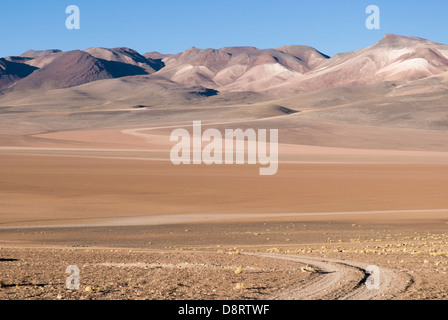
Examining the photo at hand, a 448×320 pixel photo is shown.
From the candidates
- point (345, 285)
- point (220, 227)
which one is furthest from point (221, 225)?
point (345, 285)

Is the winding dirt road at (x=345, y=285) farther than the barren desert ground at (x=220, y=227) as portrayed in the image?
No

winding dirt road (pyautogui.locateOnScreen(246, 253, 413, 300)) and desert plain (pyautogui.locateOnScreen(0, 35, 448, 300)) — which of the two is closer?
winding dirt road (pyautogui.locateOnScreen(246, 253, 413, 300))

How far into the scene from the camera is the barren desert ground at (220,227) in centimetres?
1072

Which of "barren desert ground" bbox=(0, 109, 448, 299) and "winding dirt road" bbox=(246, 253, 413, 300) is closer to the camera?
"winding dirt road" bbox=(246, 253, 413, 300)

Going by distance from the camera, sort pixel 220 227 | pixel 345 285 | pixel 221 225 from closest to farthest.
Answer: pixel 345 285 < pixel 220 227 < pixel 221 225

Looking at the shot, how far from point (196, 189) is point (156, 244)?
17.9 meters

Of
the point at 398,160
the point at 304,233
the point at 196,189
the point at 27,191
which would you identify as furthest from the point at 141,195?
the point at 398,160

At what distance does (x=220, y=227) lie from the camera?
23953 mm

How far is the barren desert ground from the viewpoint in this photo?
35.2ft

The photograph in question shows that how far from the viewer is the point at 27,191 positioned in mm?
35031

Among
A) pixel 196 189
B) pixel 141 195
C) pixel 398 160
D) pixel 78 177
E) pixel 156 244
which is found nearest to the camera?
pixel 156 244

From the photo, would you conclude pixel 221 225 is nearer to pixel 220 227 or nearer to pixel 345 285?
pixel 220 227

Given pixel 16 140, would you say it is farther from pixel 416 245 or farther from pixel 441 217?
pixel 416 245

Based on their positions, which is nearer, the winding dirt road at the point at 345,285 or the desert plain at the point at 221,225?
the winding dirt road at the point at 345,285
